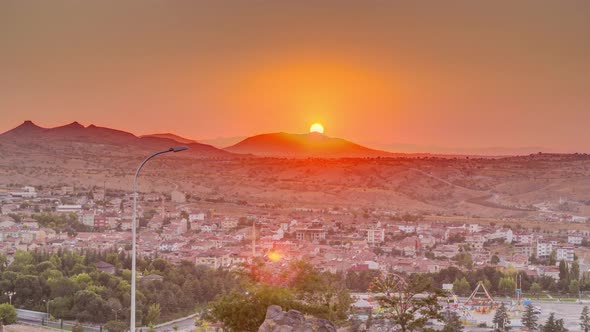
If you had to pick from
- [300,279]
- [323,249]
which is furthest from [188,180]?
[300,279]

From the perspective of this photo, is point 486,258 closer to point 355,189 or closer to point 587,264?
point 587,264

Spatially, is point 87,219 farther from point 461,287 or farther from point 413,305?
point 413,305

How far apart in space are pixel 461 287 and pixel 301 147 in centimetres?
6438

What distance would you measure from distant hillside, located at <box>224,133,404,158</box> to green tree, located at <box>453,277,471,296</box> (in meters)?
56.4

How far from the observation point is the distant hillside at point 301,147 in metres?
93.9

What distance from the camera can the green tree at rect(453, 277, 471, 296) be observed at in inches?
1419

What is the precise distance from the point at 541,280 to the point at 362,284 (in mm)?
9433

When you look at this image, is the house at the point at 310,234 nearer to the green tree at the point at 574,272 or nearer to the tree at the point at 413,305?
the green tree at the point at 574,272

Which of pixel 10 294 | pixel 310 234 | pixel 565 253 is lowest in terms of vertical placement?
pixel 10 294

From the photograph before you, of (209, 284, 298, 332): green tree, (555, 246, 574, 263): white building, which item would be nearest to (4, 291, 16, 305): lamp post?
(209, 284, 298, 332): green tree

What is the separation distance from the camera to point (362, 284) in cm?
3688

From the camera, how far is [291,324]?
36.5ft

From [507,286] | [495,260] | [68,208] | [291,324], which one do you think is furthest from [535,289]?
[68,208]

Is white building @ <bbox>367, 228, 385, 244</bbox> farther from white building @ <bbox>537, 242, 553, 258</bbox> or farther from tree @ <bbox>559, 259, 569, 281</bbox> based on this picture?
tree @ <bbox>559, 259, 569, 281</bbox>
